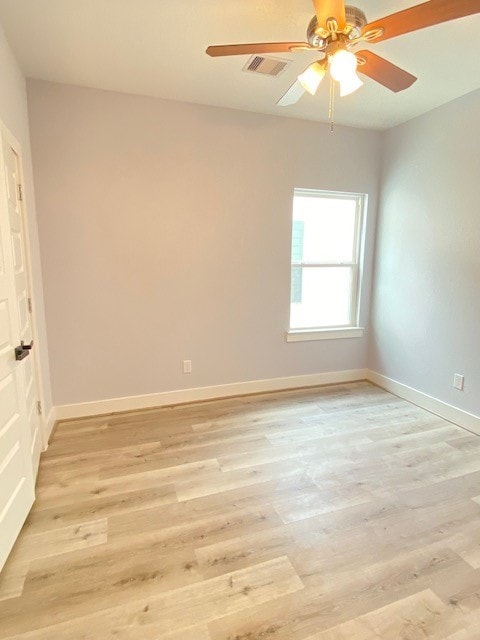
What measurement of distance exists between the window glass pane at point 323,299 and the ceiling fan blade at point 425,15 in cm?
232

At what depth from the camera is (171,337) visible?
3221mm

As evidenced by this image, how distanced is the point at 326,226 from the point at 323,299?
800 mm

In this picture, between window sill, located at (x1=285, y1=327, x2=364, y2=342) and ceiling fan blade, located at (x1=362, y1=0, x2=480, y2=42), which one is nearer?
ceiling fan blade, located at (x1=362, y1=0, x2=480, y2=42)

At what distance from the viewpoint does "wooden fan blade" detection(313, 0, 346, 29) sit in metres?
1.36

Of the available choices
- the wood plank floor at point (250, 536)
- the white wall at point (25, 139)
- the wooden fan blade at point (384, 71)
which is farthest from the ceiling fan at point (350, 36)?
the wood plank floor at point (250, 536)

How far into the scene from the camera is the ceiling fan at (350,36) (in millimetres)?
1284

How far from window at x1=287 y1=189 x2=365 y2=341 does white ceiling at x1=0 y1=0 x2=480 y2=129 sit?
0.94 metres

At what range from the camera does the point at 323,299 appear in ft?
12.6

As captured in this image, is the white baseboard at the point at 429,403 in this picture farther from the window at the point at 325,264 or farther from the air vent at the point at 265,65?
the air vent at the point at 265,65

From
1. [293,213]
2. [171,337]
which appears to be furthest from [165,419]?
[293,213]

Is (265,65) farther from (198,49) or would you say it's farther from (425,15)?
(425,15)

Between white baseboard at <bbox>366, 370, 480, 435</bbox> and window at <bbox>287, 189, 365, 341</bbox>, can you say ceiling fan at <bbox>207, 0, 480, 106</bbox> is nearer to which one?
window at <bbox>287, 189, 365, 341</bbox>

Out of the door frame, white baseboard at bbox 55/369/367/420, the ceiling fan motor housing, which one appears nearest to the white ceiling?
the ceiling fan motor housing

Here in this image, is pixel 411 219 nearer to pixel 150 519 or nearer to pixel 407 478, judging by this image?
pixel 407 478
